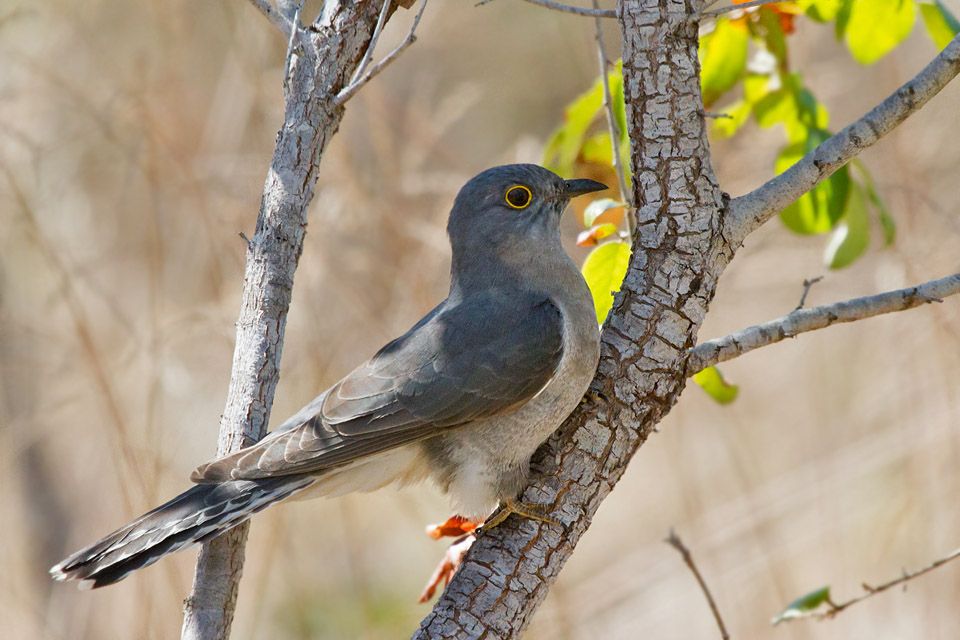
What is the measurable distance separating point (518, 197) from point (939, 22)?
5.26 ft

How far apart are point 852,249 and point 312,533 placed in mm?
4826

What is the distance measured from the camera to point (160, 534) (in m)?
2.91

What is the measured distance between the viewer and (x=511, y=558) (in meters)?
2.97

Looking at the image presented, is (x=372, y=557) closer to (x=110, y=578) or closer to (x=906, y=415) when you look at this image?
(x=906, y=415)

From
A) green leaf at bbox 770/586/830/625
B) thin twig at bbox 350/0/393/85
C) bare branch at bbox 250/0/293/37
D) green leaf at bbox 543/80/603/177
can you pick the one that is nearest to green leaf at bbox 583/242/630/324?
green leaf at bbox 543/80/603/177

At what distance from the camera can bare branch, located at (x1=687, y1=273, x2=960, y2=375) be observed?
2949 millimetres

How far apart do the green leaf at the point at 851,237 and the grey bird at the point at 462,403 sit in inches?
37.7

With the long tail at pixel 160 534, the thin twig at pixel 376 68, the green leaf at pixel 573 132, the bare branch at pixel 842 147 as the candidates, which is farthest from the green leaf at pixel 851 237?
the long tail at pixel 160 534

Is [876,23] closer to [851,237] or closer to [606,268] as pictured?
[851,237]

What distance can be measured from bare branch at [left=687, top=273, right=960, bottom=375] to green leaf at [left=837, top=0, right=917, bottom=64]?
40.9 inches

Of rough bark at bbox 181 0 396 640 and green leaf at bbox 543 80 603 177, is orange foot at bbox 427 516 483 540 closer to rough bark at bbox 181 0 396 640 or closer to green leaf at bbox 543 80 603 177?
rough bark at bbox 181 0 396 640

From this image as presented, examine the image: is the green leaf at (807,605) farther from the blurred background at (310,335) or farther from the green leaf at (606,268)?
the blurred background at (310,335)

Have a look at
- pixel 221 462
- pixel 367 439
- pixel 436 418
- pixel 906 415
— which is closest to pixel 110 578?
pixel 221 462

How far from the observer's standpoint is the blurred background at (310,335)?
534 cm
